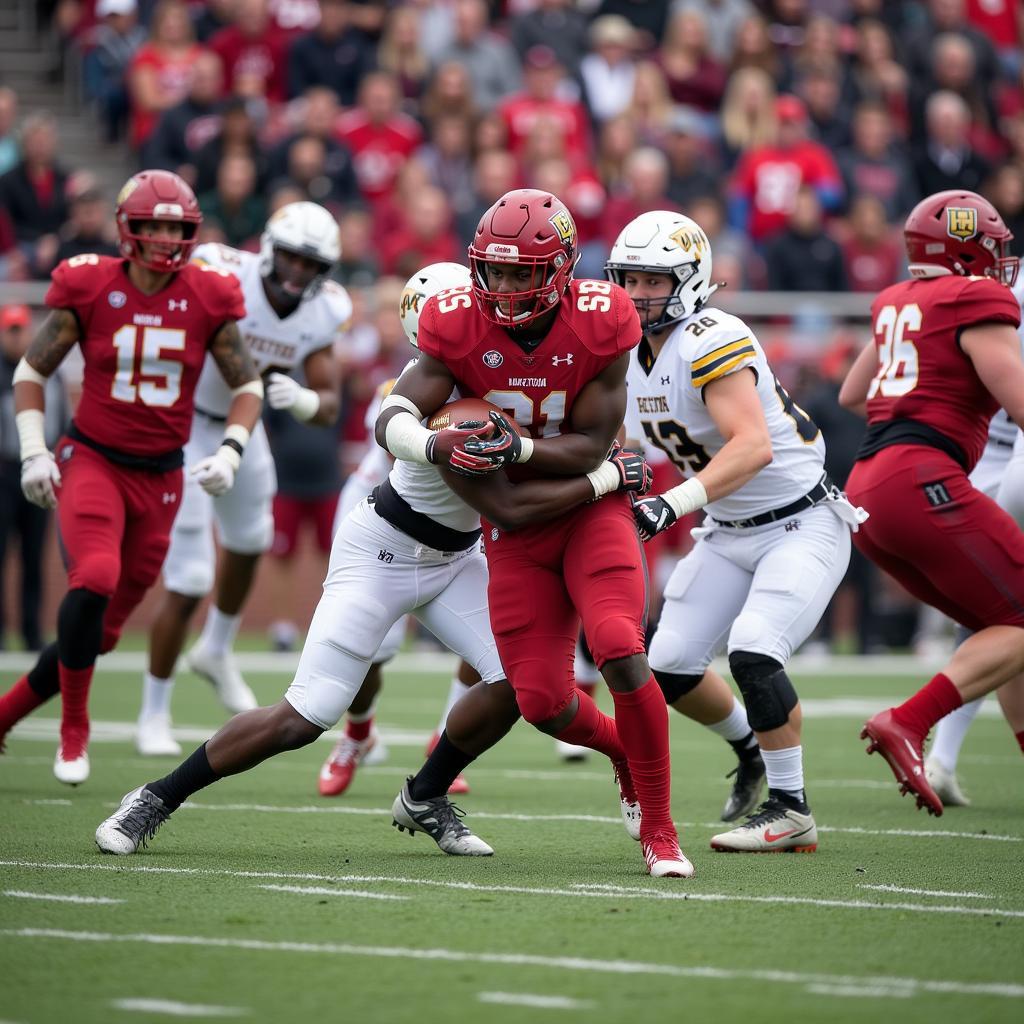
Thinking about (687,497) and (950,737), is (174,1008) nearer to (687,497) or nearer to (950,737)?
(687,497)

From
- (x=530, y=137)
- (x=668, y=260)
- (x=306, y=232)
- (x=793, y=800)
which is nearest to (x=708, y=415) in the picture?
(x=668, y=260)

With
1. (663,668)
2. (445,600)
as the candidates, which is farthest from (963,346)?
(445,600)

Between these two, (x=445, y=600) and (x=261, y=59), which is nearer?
(x=445, y=600)

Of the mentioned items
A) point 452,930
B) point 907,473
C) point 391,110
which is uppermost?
point 391,110

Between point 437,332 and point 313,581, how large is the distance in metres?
9.49

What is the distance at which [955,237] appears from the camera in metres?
5.98

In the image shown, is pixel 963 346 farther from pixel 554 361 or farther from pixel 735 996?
pixel 735 996

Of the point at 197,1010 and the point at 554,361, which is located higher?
the point at 554,361

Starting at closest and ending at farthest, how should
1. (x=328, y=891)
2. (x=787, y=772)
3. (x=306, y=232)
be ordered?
(x=328, y=891)
(x=787, y=772)
(x=306, y=232)

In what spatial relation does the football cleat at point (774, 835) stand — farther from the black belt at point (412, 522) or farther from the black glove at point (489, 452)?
the black glove at point (489, 452)

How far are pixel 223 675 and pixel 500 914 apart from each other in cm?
431

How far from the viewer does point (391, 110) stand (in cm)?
1388

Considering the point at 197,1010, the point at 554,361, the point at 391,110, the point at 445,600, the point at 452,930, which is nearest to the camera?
the point at 197,1010

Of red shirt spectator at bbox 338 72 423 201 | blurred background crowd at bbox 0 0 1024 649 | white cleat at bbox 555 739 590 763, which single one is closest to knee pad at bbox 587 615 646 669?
white cleat at bbox 555 739 590 763
